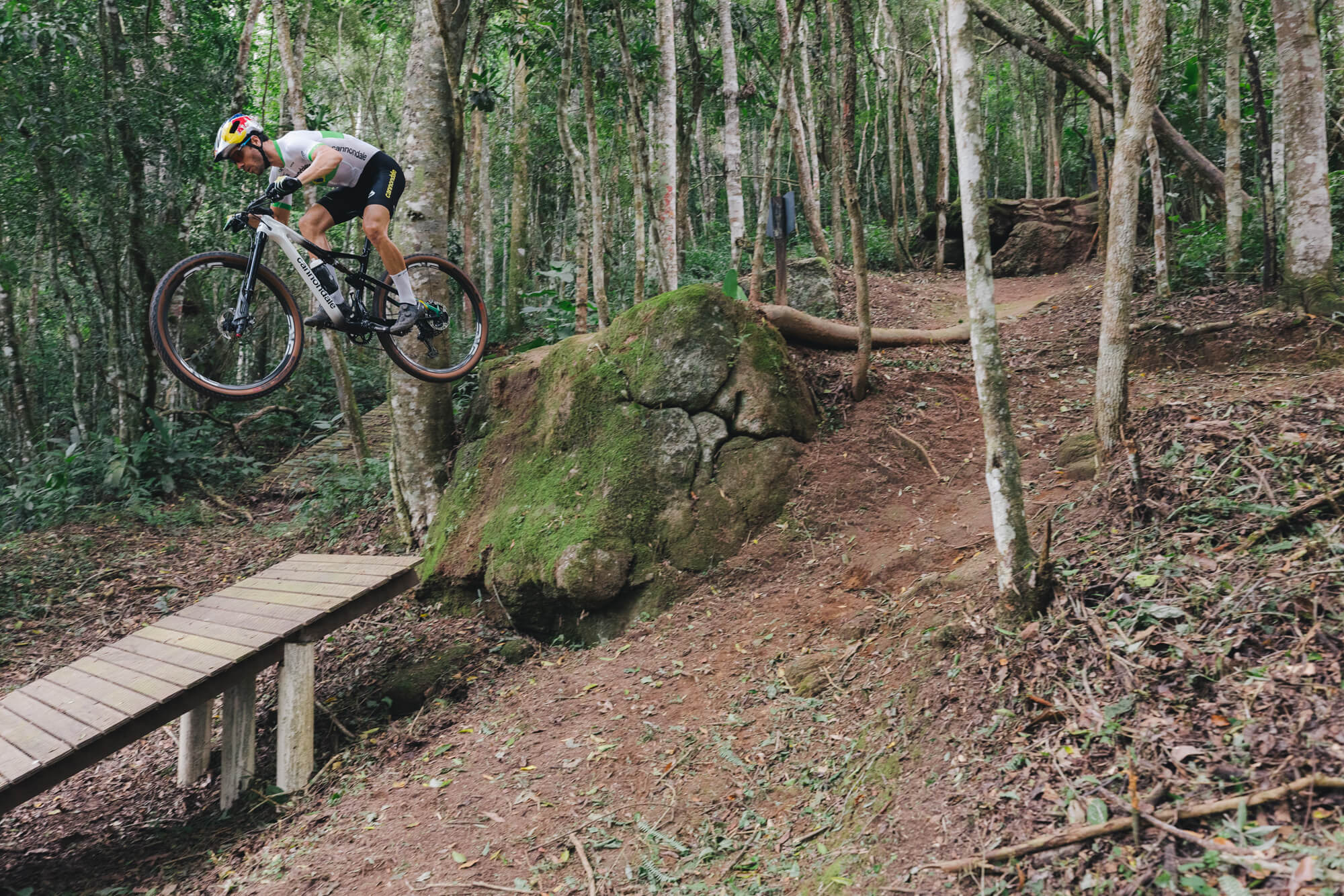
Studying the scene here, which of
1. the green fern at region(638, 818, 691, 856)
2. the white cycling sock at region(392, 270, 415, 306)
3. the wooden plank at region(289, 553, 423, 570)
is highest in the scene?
the white cycling sock at region(392, 270, 415, 306)

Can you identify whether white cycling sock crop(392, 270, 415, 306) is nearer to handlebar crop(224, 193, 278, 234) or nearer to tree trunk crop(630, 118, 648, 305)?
handlebar crop(224, 193, 278, 234)

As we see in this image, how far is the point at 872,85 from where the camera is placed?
2386 centimetres

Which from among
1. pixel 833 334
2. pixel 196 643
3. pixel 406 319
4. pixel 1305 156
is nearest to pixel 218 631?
pixel 196 643

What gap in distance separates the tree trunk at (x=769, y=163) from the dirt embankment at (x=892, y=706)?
169 centimetres

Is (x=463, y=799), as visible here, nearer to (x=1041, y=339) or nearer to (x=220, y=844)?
(x=220, y=844)

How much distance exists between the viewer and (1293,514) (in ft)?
9.55

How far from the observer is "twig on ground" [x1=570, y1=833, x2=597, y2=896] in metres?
3.11

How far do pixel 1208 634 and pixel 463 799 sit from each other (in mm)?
3518

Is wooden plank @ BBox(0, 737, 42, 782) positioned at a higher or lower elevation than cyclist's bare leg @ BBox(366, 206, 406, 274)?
lower

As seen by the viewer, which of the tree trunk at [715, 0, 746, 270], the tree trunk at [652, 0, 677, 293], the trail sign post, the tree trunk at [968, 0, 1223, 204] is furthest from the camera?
the tree trunk at [715, 0, 746, 270]

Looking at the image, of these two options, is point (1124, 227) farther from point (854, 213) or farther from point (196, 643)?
→ point (196, 643)

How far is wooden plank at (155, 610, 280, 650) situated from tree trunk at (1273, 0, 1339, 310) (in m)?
8.03

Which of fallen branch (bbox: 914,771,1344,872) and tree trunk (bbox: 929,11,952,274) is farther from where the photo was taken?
tree trunk (bbox: 929,11,952,274)

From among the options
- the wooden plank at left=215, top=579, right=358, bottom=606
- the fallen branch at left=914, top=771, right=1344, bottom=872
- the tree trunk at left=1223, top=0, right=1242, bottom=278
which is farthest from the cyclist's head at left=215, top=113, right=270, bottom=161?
the tree trunk at left=1223, top=0, right=1242, bottom=278
